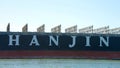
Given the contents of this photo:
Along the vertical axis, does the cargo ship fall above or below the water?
above

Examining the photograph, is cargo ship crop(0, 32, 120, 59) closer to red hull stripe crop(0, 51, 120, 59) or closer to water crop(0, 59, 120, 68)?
red hull stripe crop(0, 51, 120, 59)

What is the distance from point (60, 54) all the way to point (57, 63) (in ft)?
2.84

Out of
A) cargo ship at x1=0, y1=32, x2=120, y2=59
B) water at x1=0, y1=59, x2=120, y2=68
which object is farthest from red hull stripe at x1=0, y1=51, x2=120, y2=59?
water at x1=0, y1=59, x2=120, y2=68

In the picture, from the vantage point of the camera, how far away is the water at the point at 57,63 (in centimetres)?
2898

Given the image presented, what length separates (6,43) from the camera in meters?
29.2

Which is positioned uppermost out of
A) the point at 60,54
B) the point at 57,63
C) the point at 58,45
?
the point at 58,45

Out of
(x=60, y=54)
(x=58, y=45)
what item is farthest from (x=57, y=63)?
(x=58, y=45)

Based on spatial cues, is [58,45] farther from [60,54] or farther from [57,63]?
[57,63]

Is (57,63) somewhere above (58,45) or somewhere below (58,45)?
below

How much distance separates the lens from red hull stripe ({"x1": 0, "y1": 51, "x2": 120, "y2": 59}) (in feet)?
95.6

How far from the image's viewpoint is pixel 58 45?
29.9 m

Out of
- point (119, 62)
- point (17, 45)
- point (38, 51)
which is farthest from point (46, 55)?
point (119, 62)

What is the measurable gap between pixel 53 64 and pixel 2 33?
17.4ft

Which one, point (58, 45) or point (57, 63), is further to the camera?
point (58, 45)
